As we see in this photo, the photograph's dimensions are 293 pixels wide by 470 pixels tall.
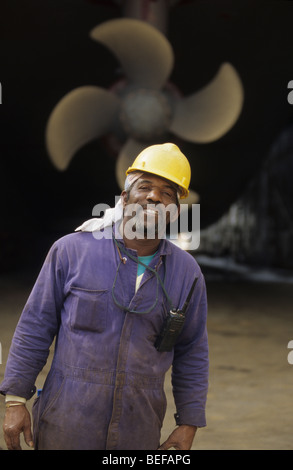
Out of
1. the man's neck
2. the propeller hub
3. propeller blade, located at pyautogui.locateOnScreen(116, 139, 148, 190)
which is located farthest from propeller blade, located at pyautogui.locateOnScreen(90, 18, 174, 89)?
the man's neck

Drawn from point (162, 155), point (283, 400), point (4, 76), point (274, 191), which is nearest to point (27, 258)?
point (4, 76)

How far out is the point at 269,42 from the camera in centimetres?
762

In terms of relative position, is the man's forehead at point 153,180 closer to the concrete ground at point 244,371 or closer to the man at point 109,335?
the man at point 109,335

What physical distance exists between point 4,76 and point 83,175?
1987mm

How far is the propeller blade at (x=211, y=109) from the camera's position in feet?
22.4

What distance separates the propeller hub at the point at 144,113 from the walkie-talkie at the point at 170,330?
542cm

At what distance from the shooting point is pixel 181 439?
174cm

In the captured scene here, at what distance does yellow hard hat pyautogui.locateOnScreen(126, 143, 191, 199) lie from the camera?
5.82ft

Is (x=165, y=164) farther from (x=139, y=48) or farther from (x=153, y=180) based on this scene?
(x=139, y=48)

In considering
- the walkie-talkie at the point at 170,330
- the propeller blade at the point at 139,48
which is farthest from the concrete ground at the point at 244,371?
the propeller blade at the point at 139,48

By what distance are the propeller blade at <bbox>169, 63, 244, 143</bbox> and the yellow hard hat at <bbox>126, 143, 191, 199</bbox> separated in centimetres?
534

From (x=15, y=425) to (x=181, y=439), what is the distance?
58cm

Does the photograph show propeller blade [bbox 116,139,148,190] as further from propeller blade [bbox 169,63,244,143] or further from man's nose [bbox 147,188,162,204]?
man's nose [bbox 147,188,162,204]
